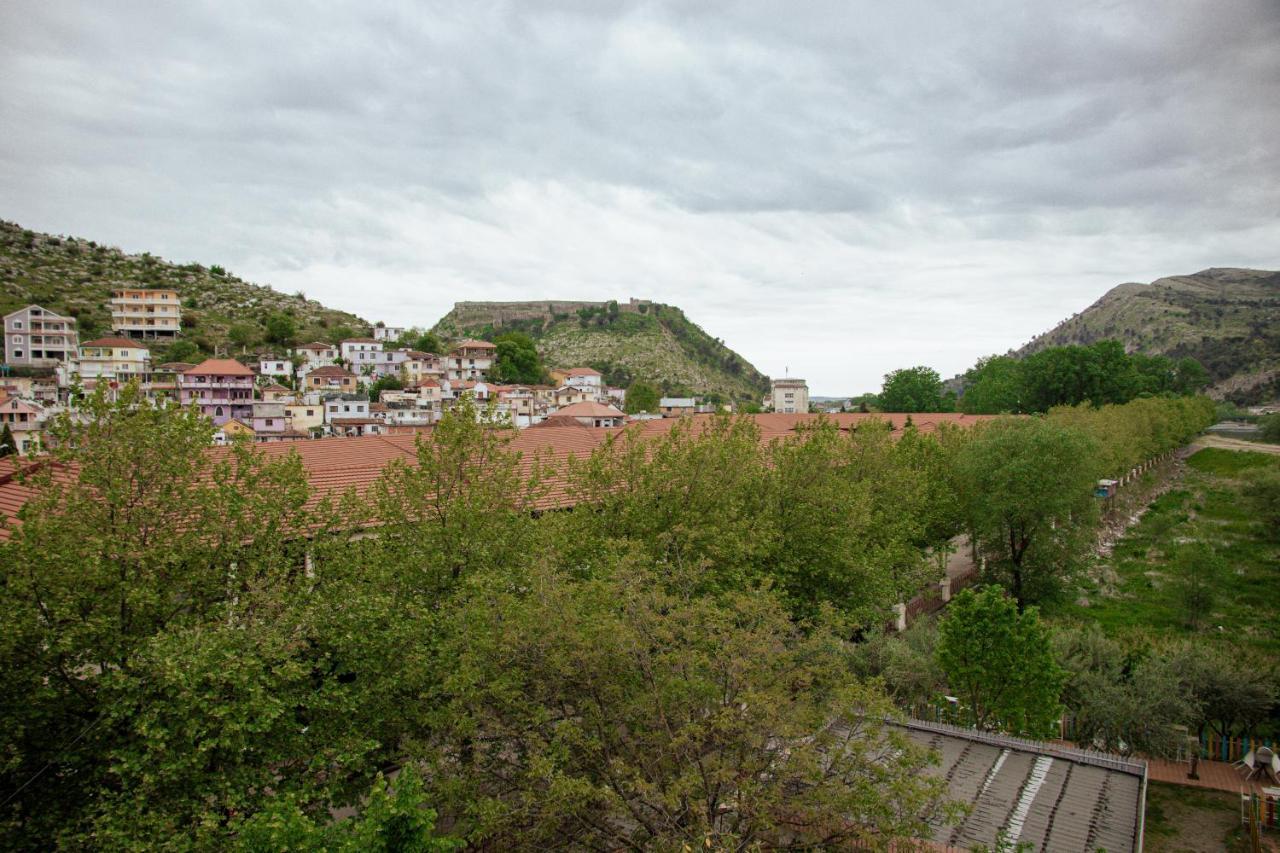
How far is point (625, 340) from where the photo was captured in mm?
141750

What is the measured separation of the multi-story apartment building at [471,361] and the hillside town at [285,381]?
0.15 metres

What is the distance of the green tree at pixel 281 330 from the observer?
99.1 m

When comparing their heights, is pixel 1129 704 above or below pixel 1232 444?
below

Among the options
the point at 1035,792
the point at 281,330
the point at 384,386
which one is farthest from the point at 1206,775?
the point at 281,330

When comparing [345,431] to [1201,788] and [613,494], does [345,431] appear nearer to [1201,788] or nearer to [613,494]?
[613,494]

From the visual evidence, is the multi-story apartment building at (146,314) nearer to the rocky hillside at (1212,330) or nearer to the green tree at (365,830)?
the green tree at (365,830)

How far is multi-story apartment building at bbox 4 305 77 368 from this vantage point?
75.2m

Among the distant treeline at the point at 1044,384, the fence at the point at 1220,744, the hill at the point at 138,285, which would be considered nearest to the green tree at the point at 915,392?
the distant treeline at the point at 1044,384

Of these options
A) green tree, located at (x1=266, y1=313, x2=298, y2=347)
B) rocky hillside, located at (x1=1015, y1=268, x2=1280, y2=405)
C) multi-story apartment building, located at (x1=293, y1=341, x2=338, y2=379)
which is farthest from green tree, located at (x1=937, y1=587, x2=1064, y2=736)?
rocky hillside, located at (x1=1015, y1=268, x2=1280, y2=405)

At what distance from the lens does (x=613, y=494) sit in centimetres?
1633

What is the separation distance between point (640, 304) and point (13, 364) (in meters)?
114

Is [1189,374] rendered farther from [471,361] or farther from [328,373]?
[328,373]

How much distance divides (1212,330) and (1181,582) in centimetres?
16040

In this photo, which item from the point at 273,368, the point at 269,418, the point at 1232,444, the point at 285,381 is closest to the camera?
the point at 269,418
